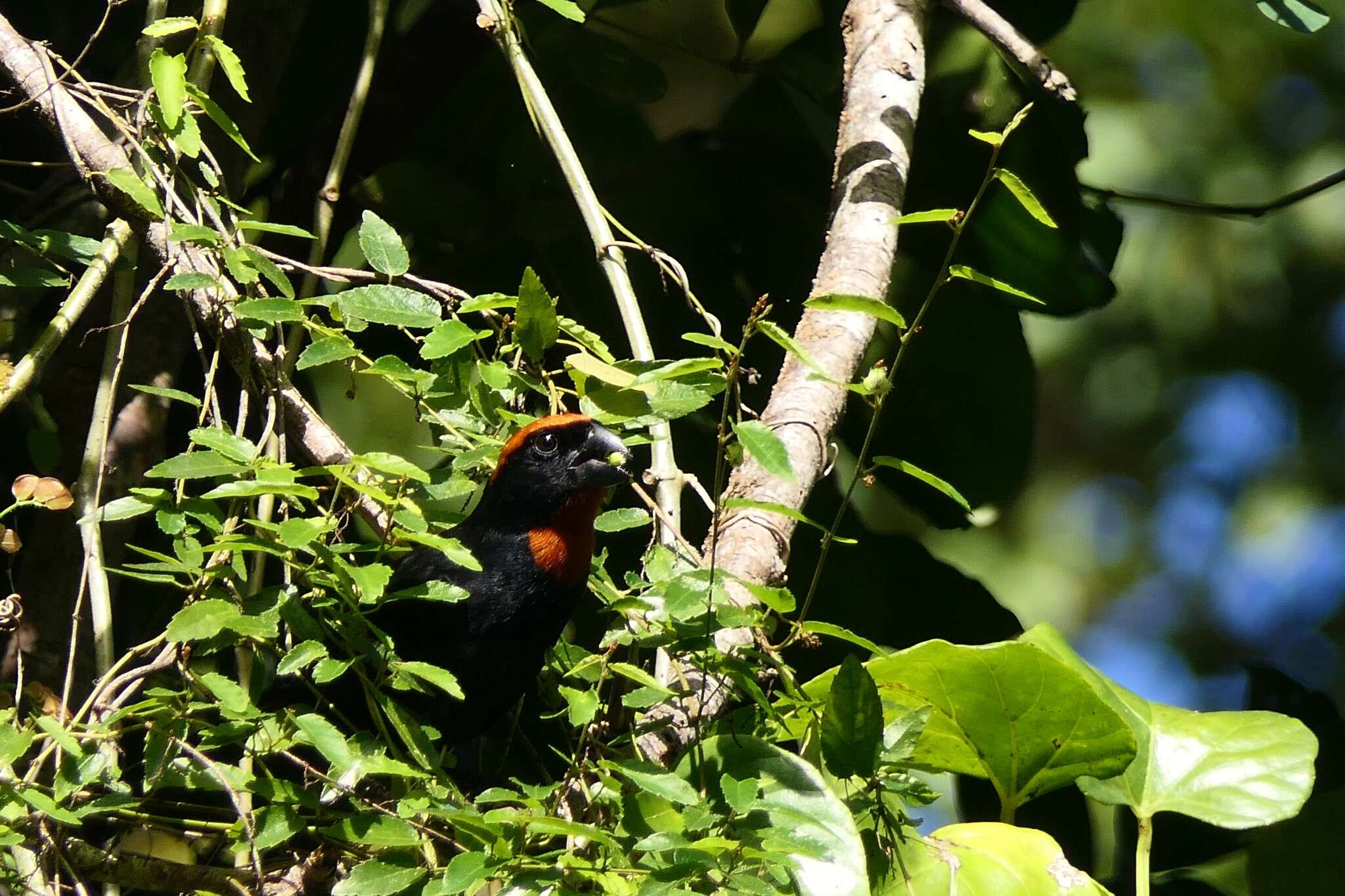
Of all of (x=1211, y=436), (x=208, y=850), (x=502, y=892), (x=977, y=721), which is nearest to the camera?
(x=502, y=892)

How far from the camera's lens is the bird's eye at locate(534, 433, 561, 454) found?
98.3 inches

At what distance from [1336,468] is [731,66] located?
491 cm

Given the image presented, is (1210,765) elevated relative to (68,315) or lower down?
lower down

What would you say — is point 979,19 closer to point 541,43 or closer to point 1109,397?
point 541,43

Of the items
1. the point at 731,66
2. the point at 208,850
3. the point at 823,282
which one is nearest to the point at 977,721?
the point at 823,282

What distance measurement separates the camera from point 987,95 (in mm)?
3178

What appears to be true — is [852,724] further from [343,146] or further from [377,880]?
[343,146]

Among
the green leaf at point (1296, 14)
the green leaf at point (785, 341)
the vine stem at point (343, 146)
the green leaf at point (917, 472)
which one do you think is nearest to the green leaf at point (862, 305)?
the green leaf at point (785, 341)

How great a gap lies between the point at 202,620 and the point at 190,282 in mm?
483

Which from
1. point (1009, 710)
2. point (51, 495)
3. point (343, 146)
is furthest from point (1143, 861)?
point (343, 146)

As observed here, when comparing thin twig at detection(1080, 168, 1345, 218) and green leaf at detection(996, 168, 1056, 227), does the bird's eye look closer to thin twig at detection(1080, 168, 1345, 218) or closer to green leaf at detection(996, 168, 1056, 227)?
green leaf at detection(996, 168, 1056, 227)

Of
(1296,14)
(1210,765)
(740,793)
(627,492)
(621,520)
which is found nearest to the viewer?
(740,793)

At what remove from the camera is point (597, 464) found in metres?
2.49

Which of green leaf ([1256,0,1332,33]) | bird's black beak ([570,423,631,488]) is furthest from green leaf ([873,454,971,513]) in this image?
green leaf ([1256,0,1332,33])
